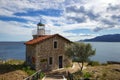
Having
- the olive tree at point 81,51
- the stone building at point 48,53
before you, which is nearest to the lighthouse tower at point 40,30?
the stone building at point 48,53

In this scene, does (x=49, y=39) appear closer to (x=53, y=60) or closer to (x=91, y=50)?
(x=53, y=60)

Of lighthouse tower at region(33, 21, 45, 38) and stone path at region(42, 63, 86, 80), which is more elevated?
lighthouse tower at region(33, 21, 45, 38)

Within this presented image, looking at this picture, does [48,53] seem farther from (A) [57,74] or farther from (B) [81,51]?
(B) [81,51]

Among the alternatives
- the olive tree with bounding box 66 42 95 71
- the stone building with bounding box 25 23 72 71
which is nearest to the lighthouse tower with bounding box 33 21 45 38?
the stone building with bounding box 25 23 72 71

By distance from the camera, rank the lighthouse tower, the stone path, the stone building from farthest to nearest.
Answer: the lighthouse tower → the stone building → the stone path

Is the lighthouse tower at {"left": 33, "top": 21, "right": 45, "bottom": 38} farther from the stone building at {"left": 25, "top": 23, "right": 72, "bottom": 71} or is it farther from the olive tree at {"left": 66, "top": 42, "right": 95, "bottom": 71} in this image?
the olive tree at {"left": 66, "top": 42, "right": 95, "bottom": 71}

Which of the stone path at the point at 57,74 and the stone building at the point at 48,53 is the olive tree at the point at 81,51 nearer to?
the stone path at the point at 57,74

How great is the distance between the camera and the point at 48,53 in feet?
119

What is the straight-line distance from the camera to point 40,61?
116 feet

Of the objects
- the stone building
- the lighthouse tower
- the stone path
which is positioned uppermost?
the lighthouse tower

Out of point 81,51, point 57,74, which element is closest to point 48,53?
point 57,74

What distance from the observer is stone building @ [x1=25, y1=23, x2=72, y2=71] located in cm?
3516

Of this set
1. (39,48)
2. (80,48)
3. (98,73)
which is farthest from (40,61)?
(98,73)

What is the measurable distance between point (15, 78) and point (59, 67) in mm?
10520
